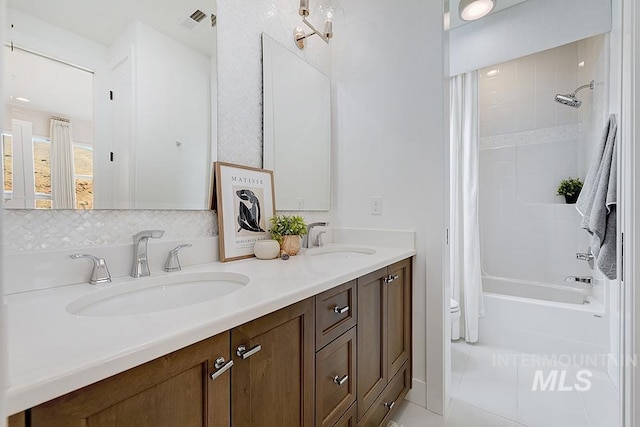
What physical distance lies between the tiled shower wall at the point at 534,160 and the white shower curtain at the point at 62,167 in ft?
10.4

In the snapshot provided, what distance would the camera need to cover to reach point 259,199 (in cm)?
146

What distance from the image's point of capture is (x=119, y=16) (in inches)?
38.7

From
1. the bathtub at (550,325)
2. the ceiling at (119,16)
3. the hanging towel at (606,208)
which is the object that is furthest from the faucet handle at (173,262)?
the bathtub at (550,325)

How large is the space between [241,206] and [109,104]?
1.96 feet

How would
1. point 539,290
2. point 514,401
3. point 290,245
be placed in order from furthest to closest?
point 539,290 → point 514,401 → point 290,245

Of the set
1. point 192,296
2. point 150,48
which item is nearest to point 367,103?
point 150,48

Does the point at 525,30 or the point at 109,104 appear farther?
the point at 525,30

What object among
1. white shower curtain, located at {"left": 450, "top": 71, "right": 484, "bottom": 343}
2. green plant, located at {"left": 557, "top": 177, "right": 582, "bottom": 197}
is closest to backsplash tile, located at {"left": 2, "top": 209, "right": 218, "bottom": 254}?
white shower curtain, located at {"left": 450, "top": 71, "right": 484, "bottom": 343}

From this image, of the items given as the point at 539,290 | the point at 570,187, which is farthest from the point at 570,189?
the point at 539,290

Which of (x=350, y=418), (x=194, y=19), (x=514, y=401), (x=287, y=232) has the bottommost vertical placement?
(x=514, y=401)

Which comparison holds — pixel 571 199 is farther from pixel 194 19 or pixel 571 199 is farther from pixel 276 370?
pixel 194 19

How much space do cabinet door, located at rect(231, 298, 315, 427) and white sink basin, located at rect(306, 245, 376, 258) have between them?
2.49 ft

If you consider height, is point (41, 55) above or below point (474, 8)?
below

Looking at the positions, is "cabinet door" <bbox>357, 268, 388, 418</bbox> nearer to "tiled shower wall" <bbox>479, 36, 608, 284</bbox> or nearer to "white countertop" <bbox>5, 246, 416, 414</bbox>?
"white countertop" <bbox>5, 246, 416, 414</bbox>
